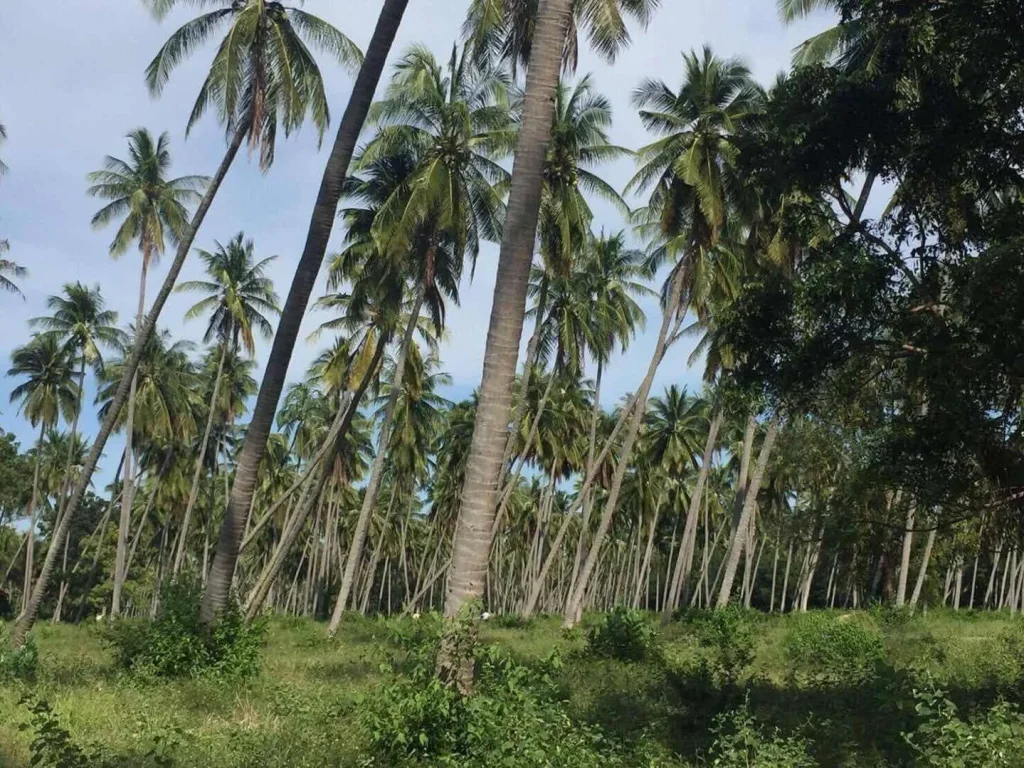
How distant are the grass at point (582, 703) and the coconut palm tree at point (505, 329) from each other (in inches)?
57.3

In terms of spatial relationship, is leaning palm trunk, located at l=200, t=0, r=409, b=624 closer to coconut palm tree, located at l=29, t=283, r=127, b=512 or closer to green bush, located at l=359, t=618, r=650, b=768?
green bush, located at l=359, t=618, r=650, b=768

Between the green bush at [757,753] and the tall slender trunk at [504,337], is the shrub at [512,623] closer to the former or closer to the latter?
the tall slender trunk at [504,337]

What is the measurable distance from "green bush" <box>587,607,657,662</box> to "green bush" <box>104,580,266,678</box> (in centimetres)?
583

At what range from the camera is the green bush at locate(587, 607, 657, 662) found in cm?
1634

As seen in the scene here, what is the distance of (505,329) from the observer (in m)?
9.12

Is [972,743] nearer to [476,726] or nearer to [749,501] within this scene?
[476,726]

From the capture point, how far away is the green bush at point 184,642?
12.9m

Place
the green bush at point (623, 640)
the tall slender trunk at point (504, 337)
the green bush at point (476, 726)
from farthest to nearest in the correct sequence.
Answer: the green bush at point (623, 640) → the tall slender trunk at point (504, 337) → the green bush at point (476, 726)

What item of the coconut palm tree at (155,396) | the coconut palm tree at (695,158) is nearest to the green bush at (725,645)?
the coconut palm tree at (695,158)

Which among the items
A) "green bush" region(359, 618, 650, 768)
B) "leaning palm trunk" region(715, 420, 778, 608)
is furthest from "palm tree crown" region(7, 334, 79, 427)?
"green bush" region(359, 618, 650, 768)

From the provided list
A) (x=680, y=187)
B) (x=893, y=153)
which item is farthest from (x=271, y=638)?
A: (x=893, y=153)

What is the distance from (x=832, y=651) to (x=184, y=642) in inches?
403

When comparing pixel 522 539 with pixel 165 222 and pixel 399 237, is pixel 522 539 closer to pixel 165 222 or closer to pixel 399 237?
pixel 165 222

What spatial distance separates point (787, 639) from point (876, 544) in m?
10.0
